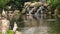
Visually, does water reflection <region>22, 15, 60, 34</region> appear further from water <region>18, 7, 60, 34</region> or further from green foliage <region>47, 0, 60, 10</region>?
green foliage <region>47, 0, 60, 10</region>

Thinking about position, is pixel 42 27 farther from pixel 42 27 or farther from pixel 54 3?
pixel 54 3

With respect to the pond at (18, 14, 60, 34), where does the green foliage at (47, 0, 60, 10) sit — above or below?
above

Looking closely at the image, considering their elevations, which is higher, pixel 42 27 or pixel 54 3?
pixel 54 3

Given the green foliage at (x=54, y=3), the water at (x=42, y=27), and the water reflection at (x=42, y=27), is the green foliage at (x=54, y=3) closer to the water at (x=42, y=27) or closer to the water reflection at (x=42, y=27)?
the water at (x=42, y=27)

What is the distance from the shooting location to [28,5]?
45.9m

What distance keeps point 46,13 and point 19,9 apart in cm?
485

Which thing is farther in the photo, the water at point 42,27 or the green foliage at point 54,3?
the green foliage at point 54,3

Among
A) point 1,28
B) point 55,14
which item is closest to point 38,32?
point 1,28

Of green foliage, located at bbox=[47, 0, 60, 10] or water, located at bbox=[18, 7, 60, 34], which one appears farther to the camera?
green foliage, located at bbox=[47, 0, 60, 10]

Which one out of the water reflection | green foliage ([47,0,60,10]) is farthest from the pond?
green foliage ([47,0,60,10])

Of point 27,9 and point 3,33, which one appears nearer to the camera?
point 3,33

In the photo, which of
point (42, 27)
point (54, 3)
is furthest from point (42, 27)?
point (54, 3)

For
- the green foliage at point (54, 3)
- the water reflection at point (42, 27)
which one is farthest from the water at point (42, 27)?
the green foliage at point (54, 3)

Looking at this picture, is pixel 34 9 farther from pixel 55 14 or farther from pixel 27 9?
pixel 55 14
